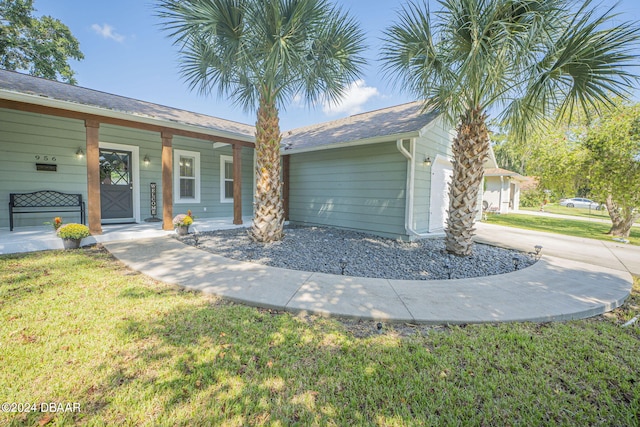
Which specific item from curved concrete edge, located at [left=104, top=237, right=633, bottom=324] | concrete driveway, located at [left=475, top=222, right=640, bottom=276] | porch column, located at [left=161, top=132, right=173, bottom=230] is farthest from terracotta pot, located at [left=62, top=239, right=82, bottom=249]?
concrete driveway, located at [left=475, top=222, right=640, bottom=276]

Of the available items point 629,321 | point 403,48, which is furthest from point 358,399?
point 403,48

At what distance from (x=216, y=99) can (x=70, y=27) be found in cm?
1463

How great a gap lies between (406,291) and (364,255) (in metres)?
1.97

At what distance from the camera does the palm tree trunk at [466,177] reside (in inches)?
207

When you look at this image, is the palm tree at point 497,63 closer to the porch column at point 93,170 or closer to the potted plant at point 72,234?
the porch column at point 93,170

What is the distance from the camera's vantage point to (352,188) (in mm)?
8211

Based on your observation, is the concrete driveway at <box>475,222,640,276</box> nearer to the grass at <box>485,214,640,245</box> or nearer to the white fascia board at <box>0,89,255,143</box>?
the grass at <box>485,214,640,245</box>

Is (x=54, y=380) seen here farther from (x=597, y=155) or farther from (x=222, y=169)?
(x=597, y=155)

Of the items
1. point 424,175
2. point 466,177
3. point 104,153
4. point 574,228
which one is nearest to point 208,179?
point 104,153

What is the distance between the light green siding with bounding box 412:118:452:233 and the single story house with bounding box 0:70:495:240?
1.2 inches

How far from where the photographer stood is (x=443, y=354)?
2402 mm

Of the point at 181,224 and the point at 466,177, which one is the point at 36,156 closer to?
the point at 181,224

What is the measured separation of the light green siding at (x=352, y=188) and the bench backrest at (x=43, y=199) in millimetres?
6362

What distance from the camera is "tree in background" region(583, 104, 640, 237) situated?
29.9 ft
